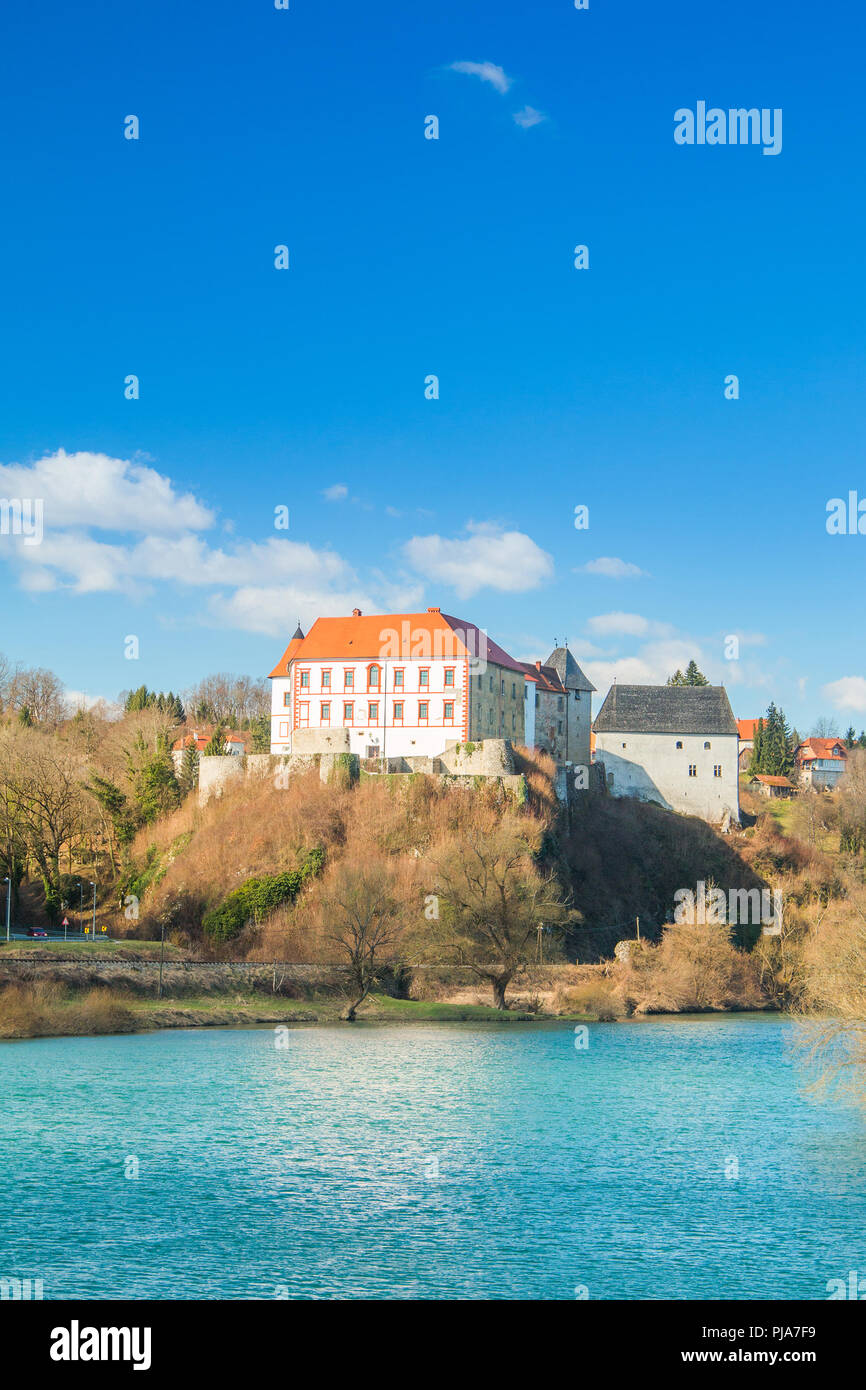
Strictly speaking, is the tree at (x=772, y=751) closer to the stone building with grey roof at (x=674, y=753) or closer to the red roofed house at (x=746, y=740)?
the red roofed house at (x=746, y=740)

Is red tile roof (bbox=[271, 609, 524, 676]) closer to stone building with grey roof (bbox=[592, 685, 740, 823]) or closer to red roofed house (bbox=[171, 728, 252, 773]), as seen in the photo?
stone building with grey roof (bbox=[592, 685, 740, 823])

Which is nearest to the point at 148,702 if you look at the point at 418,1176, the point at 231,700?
the point at 231,700

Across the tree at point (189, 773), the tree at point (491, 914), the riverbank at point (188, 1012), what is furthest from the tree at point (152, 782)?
the tree at point (491, 914)

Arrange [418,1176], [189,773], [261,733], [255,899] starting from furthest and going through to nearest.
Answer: [261,733] → [189,773] → [255,899] → [418,1176]

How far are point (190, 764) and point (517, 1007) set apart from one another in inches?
1208

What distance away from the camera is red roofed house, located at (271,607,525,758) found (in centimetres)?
7144

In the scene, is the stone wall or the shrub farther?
the stone wall

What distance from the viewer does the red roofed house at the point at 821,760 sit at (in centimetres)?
13375

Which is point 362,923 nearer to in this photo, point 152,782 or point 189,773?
point 152,782

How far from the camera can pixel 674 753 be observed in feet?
280

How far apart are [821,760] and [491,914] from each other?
294 ft

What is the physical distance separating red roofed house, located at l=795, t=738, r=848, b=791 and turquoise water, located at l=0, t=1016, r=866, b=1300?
96732 mm

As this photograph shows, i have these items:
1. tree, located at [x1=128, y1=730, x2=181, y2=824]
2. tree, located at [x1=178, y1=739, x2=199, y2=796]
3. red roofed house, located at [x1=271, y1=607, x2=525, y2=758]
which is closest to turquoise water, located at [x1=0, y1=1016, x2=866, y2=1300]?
red roofed house, located at [x1=271, y1=607, x2=525, y2=758]

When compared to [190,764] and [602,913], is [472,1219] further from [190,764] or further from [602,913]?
[190,764]
